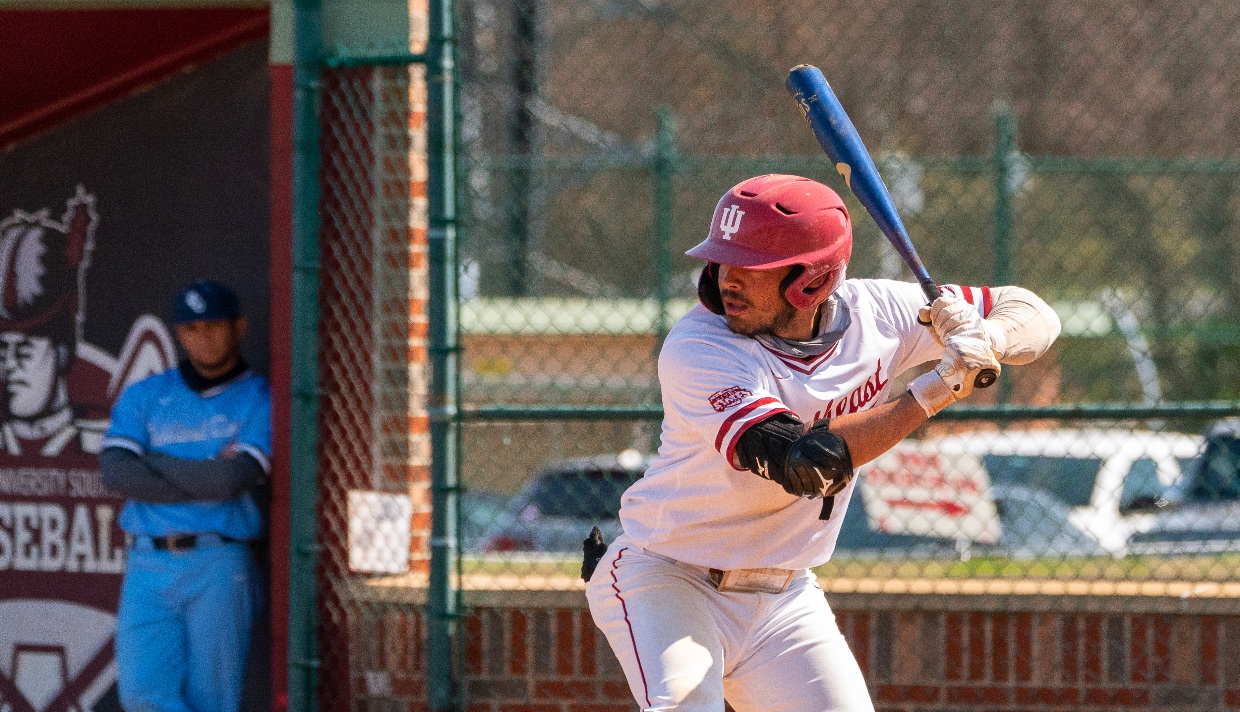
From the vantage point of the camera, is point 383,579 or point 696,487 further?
point 383,579

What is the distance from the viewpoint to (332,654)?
517 centimetres

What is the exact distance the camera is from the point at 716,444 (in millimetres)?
3312

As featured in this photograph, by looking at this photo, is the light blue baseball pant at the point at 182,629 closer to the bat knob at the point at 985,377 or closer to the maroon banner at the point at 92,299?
the maroon banner at the point at 92,299

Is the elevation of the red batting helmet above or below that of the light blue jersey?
above

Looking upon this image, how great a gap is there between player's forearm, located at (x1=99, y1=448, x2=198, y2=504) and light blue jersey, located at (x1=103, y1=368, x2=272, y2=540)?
0.22ft

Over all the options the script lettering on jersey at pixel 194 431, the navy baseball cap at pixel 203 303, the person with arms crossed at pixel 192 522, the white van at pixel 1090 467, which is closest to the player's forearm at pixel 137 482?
the person with arms crossed at pixel 192 522

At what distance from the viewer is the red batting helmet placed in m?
3.41

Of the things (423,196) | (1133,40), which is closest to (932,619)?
(423,196)

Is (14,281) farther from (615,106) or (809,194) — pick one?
(615,106)

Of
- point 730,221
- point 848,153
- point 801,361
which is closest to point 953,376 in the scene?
point 801,361

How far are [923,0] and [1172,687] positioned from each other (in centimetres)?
902

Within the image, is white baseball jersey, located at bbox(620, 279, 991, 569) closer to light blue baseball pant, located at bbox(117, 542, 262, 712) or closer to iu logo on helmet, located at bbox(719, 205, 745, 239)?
iu logo on helmet, located at bbox(719, 205, 745, 239)

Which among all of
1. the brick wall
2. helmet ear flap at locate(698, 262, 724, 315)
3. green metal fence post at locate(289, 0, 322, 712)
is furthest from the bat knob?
green metal fence post at locate(289, 0, 322, 712)

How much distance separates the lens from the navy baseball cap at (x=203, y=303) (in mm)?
5270
